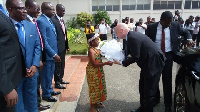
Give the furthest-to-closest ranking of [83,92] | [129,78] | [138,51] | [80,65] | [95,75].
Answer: [80,65]
[129,78]
[83,92]
[95,75]
[138,51]

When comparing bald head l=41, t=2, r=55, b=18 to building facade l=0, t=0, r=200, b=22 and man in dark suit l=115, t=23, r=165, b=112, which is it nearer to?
man in dark suit l=115, t=23, r=165, b=112

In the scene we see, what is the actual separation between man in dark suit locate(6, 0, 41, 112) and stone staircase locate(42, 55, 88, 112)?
909 millimetres

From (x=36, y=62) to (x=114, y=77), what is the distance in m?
3.96

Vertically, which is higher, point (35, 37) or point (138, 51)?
point (35, 37)

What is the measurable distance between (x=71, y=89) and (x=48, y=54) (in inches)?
64.5

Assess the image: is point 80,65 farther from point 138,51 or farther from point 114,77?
point 138,51

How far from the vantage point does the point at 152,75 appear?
3.21 metres

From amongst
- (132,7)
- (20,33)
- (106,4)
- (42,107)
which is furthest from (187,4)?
(20,33)

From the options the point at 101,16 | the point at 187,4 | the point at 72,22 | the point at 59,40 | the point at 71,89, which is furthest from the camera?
the point at 187,4

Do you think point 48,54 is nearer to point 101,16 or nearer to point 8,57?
point 8,57

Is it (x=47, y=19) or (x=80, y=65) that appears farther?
(x=80, y=65)

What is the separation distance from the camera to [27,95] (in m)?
2.79

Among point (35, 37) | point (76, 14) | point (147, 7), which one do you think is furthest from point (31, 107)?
point (147, 7)

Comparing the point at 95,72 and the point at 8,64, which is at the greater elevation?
the point at 8,64
